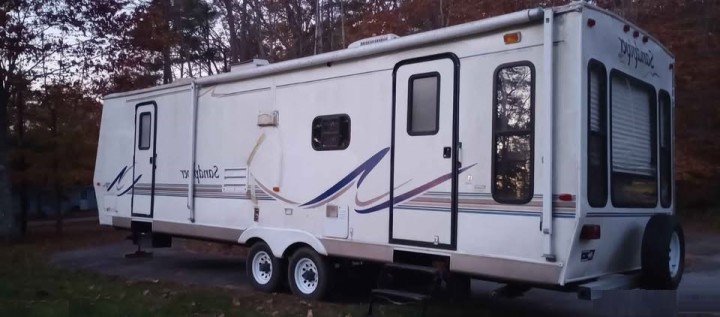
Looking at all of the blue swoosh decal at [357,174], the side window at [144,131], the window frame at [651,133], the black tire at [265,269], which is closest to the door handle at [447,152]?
the blue swoosh decal at [357,174]

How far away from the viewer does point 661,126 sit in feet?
28.5

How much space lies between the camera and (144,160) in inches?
500

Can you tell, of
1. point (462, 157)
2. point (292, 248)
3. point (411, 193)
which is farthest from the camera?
point (292, 248)

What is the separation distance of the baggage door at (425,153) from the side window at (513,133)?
1.71ft

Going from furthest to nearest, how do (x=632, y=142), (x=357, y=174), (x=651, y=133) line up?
(x=357, y=174) < (x=651, y=133) < (x=632, y=142)

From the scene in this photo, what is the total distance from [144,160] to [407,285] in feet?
19.1

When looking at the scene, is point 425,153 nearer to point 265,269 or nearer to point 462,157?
point 462,157

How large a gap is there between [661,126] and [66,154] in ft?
55.5

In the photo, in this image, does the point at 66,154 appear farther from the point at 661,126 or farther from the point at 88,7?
the point at 661,126

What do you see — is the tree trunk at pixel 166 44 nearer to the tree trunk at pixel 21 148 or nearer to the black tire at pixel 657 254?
the tree trunk at pixel 21 148

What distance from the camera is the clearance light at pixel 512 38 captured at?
7.49 m

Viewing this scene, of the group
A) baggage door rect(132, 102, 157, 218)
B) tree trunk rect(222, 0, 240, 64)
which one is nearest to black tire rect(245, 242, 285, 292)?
baggage door rect(132, 102, 157, 218)

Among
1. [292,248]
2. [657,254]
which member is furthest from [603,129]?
[292,248]

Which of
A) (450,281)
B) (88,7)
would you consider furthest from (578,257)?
(88,7)
